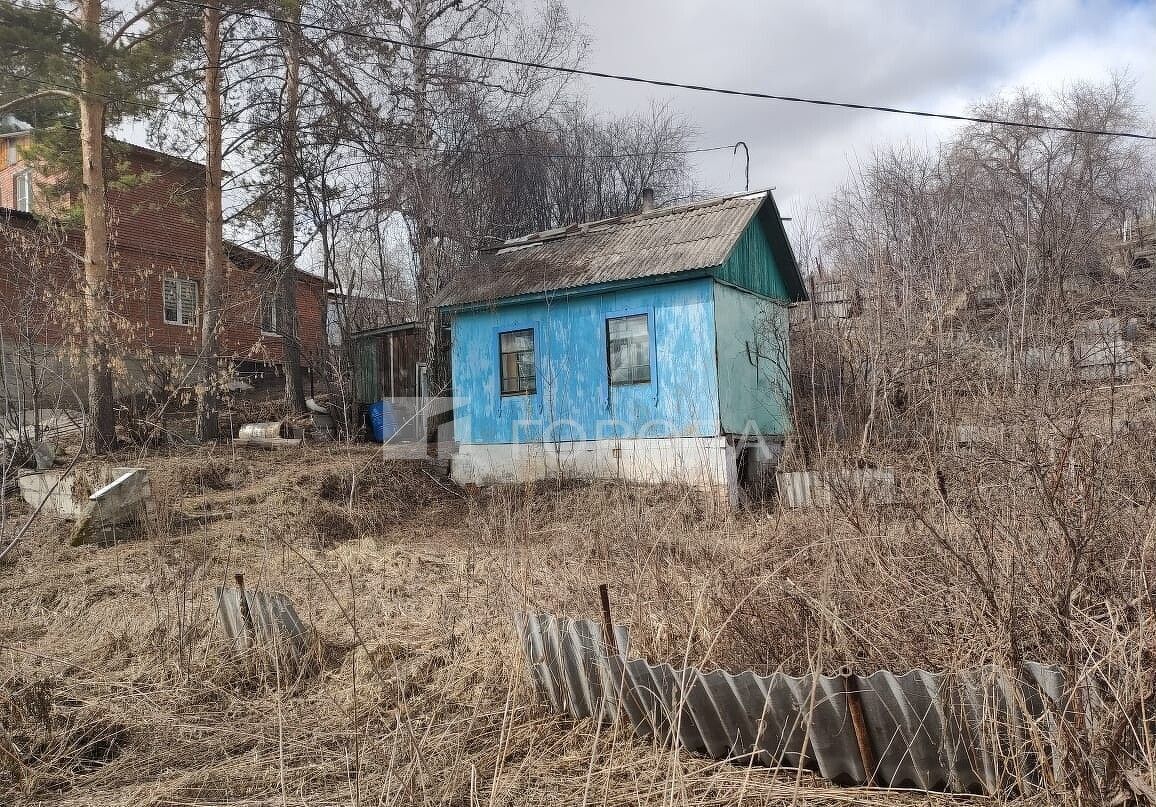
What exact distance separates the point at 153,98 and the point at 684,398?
10.4m

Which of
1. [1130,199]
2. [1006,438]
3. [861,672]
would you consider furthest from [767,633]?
[1130,199]

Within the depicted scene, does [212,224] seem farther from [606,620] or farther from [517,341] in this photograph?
[606,620]

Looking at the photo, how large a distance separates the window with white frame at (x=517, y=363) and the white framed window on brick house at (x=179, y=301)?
11.4 m

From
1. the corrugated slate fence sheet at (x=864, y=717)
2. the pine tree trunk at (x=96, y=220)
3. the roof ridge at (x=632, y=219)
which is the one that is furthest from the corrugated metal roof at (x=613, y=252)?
the corrugated slate fence sheet at (x=864, y=717)

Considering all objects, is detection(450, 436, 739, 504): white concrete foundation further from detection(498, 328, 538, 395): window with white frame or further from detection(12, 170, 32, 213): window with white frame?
detection(12, 170, 32, 213): window with white frame

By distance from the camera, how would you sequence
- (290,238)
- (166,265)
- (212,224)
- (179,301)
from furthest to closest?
(166,265)
(179,301)
(290,238)
(212,224)

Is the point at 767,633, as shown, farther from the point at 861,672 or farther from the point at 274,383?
the point at 274,383

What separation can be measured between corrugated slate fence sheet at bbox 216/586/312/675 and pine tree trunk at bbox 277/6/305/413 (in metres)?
11.3

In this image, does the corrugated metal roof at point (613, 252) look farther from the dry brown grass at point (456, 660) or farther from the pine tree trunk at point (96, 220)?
the dry brown grass at point (456, 660)

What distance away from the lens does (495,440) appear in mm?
12391

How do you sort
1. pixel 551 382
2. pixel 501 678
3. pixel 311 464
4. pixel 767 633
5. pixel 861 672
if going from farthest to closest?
pixel 551 382, pixel 311 464, pixel 501 678, pixel 767 633, pixel 861 672

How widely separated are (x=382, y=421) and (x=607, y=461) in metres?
5.38

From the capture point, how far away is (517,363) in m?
12.4

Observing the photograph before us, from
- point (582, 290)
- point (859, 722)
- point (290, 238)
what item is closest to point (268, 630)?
point (859, 722)
